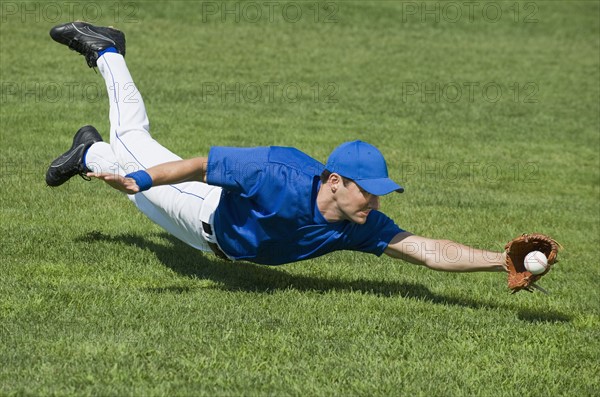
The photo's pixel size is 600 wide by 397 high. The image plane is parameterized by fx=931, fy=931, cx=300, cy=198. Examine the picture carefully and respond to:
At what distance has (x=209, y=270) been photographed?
8.49 m

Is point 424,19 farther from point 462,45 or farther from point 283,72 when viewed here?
point 283,72

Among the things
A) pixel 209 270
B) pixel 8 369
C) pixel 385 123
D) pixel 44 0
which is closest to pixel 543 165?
pixel 385 123

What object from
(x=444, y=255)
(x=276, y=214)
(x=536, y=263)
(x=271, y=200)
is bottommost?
(x=444, y=255)

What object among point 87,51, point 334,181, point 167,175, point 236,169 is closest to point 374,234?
point 334,181

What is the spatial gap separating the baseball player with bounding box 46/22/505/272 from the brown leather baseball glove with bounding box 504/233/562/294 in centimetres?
11

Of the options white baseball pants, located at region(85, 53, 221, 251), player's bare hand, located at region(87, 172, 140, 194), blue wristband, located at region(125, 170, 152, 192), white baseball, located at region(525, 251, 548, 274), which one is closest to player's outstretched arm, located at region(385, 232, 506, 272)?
white baseball, located at region(525, 251, 548, 274)

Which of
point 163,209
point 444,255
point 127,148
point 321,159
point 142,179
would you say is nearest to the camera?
point 142,179

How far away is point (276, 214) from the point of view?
282 inches

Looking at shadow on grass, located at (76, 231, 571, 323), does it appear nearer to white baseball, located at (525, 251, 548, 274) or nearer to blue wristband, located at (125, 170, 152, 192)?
white baseball, located at (525, 251, 548, 274)

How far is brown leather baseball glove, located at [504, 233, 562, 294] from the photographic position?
23.0 ft

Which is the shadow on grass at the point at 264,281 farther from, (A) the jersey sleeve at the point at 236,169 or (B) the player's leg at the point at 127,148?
(A) the jersey sleeve at the point at 236,169

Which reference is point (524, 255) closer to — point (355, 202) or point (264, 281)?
point (355, 202)

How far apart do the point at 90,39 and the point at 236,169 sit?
2.99 metres

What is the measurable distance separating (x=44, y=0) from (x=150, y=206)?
16784 millimetres
